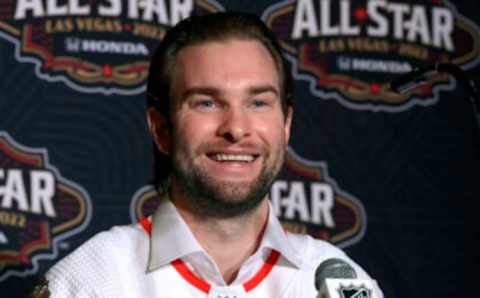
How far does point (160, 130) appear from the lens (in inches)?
74.0

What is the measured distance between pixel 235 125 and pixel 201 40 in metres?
0.23

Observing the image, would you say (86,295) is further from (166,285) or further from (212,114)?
(212,114)

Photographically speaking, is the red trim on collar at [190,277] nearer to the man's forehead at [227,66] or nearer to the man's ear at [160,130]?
the man's ear at [160,130]

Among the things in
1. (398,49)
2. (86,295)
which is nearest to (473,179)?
(398,49)

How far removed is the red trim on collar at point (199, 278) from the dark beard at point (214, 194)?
117 millimetres

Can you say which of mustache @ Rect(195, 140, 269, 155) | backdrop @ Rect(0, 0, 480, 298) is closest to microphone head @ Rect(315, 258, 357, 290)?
mustache @ Rect(195, 140, 269, 155)

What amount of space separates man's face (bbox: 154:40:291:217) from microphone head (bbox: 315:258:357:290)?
416 millimetres

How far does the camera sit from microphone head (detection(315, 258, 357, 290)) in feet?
4.34

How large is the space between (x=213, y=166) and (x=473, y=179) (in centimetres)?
133

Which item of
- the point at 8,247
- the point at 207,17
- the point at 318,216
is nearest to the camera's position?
the point at 207,17

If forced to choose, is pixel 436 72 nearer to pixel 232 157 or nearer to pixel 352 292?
pixel 232 157

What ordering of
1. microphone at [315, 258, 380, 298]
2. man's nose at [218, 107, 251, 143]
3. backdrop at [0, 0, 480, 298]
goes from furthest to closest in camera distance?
1. backdrop at [0, 0, 480, 298]
2. man's nose at [218, 107, 251, 143]
3. microphone at [315, 258, 380, 298]

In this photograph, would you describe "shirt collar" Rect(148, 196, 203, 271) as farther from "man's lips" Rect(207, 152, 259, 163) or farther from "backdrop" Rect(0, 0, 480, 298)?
"backdrop" Rect(0, 0, 480, 298)

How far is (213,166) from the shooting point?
67.9 inches
